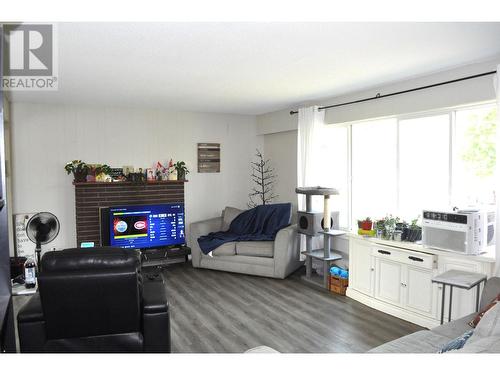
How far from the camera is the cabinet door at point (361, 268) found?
13.1 ft

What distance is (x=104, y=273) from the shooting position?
2158 mm

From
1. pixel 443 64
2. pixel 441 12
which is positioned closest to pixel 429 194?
pixel 443 64

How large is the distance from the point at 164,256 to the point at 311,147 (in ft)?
8.86

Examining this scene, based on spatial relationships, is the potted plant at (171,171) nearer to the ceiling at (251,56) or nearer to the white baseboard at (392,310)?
the ceiling at (251,56)

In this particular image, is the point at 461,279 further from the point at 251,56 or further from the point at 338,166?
the point at 338,166

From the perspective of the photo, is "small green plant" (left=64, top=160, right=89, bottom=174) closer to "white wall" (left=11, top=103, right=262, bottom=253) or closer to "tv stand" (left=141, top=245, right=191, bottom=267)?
"white wall" (left=11, top=103, right=262, bottom=253)

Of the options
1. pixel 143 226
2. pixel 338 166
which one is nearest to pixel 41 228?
pixel 143 226

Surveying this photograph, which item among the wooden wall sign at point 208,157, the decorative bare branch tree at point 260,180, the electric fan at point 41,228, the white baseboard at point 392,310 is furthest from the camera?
the decorative bare branch tree at point 260,180

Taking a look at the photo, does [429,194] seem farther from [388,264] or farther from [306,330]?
[306,330]

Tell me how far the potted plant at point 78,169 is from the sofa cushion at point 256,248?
2390 mm

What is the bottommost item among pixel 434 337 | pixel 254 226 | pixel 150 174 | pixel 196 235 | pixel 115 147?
pixel 434 337

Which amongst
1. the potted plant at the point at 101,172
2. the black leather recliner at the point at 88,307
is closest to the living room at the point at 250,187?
the black leather recliner at the point at 88,307

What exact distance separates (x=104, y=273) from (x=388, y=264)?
112 inches

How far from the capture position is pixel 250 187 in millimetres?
6652
